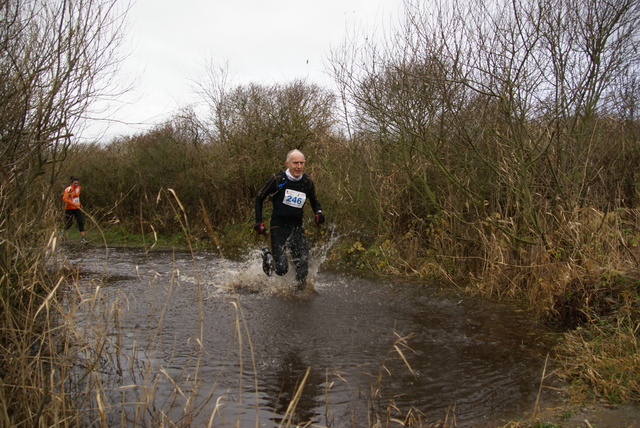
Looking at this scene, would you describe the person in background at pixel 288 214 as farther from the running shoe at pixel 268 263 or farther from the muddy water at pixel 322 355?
the muddy water at pixel 322 355

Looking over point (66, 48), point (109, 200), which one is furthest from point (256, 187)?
point (66, 48)

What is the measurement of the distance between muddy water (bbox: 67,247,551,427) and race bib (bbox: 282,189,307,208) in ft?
4.26

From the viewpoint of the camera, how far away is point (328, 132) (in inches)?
594

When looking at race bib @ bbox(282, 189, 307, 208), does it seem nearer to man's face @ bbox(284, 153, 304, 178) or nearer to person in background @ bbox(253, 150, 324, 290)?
person in background @ bbox(253, 150, 324, 290)

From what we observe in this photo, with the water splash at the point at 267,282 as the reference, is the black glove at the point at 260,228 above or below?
above

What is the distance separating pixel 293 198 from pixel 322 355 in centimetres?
302

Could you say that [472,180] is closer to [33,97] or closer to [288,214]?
[288,214]

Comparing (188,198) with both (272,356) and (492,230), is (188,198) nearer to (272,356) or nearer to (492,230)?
(492,230)

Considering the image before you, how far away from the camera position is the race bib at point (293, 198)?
24.4 ft

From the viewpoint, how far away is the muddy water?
3.64 m

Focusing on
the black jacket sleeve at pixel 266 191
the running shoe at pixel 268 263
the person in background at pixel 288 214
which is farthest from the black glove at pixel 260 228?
the running shoe at pixel 268 263

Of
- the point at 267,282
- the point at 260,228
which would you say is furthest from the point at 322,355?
the point at 267,282

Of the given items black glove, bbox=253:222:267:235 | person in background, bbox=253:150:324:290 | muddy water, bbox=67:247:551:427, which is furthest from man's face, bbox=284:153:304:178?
muddy water, bbox=67:247:551:427

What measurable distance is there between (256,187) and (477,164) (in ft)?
27.7
